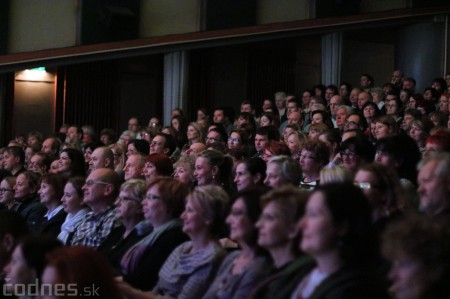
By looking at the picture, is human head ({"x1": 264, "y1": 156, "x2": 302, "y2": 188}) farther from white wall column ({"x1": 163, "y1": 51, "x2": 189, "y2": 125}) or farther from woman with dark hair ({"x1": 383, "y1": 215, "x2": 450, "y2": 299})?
white wall column ({"x1": 163, "y1": 51, "x2": 189, "y2": 125})

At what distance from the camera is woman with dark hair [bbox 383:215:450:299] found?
2.66 m

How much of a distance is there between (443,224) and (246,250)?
989mm

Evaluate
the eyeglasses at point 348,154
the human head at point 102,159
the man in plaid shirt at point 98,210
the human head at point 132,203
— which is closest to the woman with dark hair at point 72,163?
the human head at point 102,159

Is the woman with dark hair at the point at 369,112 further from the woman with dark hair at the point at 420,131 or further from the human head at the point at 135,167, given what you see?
the human head at the point at 135,167

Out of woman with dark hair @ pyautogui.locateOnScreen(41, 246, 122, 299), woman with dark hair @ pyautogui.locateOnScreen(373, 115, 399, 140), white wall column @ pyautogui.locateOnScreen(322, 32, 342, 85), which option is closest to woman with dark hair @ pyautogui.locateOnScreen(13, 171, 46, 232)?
woman with dark hair @ pyautogui.locateOnScreen(373, 115, 399, 140)

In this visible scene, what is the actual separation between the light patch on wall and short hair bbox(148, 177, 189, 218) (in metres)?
7.92

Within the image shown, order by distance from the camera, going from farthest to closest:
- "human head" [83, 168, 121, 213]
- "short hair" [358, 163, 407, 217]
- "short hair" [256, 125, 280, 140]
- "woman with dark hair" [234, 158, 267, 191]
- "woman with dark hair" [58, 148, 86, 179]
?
"short hair" [256, 125, 280, 140]
"woman with dark hair" [58, 148, 86, 179]
"human head" [83, 168, 121, 213]
"woman with dark hair" [234, 158, 267, 191]
"short hair" [358, 163, 407, 217]

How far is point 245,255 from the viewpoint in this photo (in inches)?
138

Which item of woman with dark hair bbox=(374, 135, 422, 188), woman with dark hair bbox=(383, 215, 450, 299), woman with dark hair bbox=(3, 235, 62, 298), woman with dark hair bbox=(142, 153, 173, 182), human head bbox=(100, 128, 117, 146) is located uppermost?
human head bbox=(100, 128, 117, 146)

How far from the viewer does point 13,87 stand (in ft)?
38.7

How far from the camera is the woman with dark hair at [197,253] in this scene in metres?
3.75

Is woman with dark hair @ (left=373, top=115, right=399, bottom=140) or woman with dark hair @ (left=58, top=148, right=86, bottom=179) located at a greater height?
woman with dark hair @ (left=373, top=115, right=399, bottom=140)

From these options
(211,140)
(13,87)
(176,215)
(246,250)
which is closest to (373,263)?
(246,250)

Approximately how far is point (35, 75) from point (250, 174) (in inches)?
296
